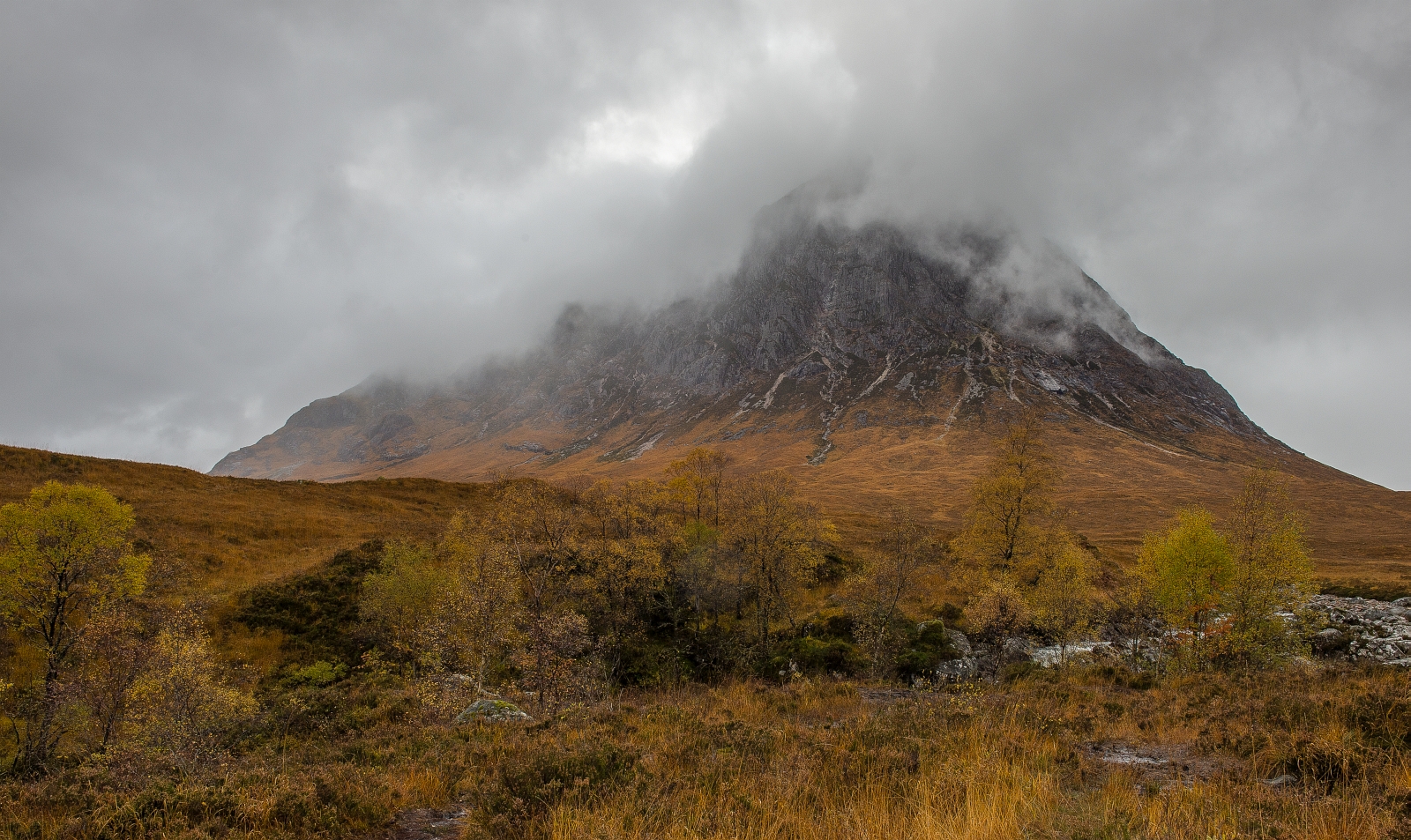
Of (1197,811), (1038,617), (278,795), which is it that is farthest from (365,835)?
(1038,617)

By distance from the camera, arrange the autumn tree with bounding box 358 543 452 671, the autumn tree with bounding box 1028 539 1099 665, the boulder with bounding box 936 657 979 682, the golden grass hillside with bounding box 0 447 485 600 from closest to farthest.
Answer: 1. the autumn tree with bounding box 358 543 452 671
2. the boulder with bounding box 936 657 979 682
3. the autumn tree with bounding box 1028 539 1099 665
4. the golden grass hillside with bounding box 0 447 485 600

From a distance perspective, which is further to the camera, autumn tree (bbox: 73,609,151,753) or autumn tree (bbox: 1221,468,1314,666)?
autumn tree (bbox: 1221,468,1314,666)

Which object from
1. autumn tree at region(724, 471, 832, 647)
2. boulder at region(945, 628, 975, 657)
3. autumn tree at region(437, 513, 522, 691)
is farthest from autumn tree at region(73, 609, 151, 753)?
boulder at region(945, 628, 975, 657)

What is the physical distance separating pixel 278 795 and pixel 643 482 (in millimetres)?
27578

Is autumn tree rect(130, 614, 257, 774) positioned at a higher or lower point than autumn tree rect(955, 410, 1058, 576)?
lower

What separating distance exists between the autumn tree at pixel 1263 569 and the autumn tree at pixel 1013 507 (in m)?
9.70

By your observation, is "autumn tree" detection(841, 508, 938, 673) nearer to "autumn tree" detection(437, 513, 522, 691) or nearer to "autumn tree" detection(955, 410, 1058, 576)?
"autumn tree" detection(955, 410, 1058, 576)

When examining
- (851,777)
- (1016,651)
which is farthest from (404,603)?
(1016,651)

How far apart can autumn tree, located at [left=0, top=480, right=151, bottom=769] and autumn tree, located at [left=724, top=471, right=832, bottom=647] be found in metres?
24.6

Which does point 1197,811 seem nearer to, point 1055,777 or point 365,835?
point 1055,777

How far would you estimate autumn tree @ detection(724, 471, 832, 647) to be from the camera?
2978 centimetres

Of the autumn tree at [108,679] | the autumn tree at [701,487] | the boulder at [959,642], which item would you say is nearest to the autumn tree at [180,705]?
the autumn tree at [108,679]

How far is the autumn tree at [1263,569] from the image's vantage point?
74.0 feet

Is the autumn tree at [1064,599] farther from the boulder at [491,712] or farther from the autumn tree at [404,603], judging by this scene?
the autumn tree at [404,603]
